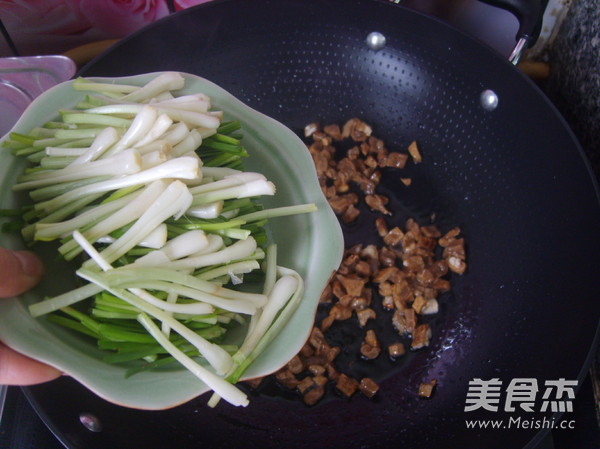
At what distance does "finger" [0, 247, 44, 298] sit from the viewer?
27.5 inches

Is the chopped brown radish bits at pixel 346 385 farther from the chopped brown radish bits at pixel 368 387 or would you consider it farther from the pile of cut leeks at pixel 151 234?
the pile of cut leeks at pixel 151 234

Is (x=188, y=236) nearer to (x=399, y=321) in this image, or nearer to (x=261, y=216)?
(x=261, y=216)

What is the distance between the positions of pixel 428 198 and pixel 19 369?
1.04 meters

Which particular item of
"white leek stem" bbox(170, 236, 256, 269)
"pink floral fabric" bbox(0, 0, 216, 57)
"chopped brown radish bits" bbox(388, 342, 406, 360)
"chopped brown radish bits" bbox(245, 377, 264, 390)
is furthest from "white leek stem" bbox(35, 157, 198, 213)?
"pink floral fabric" bbox(0, 0, 216, 57)

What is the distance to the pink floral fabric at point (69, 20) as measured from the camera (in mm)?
1363

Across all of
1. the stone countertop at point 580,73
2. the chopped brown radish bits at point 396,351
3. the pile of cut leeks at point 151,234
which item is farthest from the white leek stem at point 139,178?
the stone countertop at point 580,73

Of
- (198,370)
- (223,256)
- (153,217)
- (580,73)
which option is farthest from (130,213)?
(580,73)

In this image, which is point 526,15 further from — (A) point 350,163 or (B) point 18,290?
(B) point 18,290

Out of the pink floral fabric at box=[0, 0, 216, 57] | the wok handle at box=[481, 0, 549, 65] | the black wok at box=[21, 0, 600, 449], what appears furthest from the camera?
the pink floral fabric at box=[0, 0, 216, 57]

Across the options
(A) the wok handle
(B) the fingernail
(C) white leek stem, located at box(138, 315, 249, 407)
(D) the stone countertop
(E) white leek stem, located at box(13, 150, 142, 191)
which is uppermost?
(A) the wok handle

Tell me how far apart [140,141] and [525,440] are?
88cm

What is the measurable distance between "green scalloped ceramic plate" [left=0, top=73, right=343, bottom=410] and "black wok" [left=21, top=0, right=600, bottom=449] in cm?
30

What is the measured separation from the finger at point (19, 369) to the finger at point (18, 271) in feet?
0.26

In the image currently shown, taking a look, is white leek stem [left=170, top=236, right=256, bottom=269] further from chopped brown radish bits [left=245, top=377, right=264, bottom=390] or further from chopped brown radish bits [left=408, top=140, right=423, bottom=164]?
chopped brown radish bits [left=408, top=140, right=423, bottom=164]
